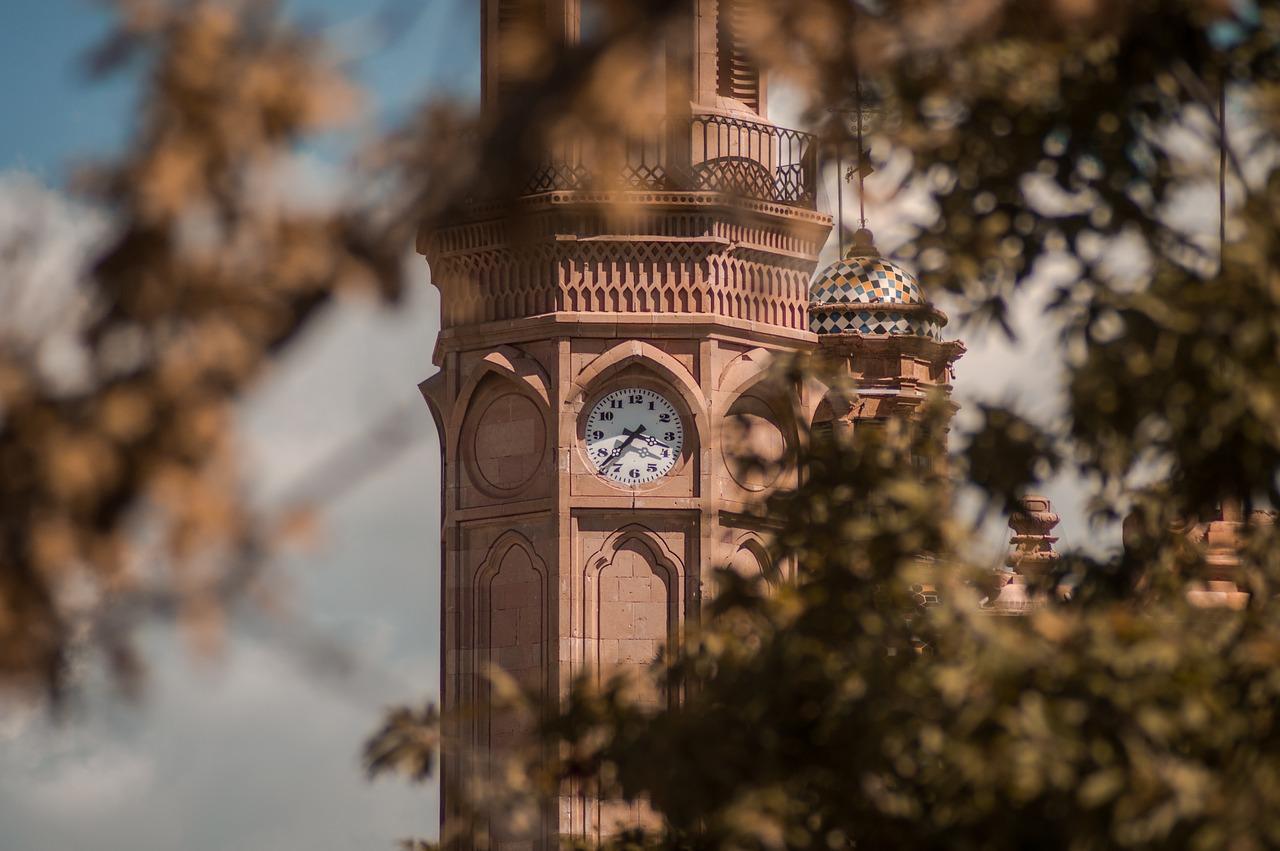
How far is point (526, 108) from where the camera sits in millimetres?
5801

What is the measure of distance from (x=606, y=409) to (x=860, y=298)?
5455 mm

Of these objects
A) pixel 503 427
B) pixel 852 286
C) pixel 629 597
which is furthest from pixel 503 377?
pixel 852 286

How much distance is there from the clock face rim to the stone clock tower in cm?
2

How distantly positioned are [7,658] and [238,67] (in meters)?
1.38

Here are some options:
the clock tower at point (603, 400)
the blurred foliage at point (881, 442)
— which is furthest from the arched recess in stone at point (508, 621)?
the blurred foliage at point (881, 442)

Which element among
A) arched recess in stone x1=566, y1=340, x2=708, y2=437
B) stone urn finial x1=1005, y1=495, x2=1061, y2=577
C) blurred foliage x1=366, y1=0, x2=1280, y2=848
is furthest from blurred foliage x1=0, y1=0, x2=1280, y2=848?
stone urn finial x1=1005, y1=495, x2=1061, y2=577

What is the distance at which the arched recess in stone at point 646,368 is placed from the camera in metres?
26.8

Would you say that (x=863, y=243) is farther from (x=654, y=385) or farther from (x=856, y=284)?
(x=654, y=385)

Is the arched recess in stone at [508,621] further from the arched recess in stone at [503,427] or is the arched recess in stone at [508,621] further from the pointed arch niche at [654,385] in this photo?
the pointed arch niche at [654,385]

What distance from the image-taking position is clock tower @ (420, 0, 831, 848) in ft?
87.7

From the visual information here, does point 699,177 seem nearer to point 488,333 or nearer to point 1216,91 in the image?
point 488,333

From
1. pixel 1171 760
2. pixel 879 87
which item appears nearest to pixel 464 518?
pixel 879 87

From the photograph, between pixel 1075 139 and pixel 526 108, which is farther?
pixel 1075 139

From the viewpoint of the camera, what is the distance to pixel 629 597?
26.8 metres
